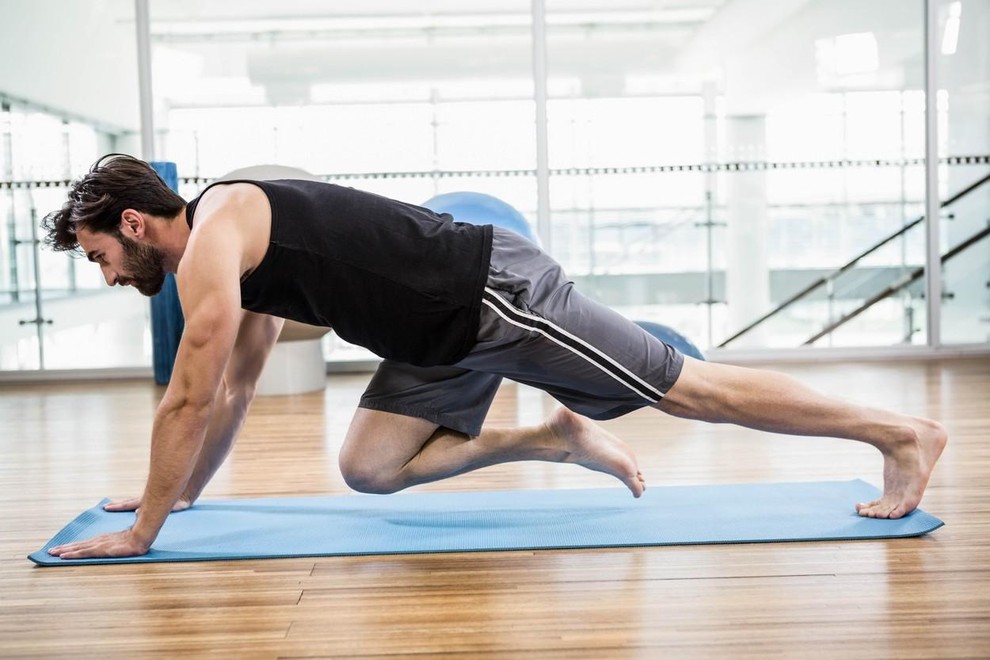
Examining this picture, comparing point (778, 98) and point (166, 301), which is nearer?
point (166, 301)

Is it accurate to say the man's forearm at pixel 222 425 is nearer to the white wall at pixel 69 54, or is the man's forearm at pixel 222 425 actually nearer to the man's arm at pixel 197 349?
the man's arm at pixel 197 349

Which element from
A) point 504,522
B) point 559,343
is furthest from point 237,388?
point 559,343

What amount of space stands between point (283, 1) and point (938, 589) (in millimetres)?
4188

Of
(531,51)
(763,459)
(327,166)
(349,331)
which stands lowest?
(763,459)

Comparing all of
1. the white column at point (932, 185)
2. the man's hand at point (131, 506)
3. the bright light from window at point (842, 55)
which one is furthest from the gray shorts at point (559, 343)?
the white column at point (932, 185)

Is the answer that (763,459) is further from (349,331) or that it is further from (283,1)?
(283,1)

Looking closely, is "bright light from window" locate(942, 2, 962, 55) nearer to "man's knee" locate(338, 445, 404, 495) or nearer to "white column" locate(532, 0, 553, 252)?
"white column" locate(532, 0, 553, 252)

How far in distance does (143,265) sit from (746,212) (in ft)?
12.2

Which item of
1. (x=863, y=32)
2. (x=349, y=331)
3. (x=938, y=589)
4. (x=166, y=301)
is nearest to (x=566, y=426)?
(x=349, y=331)

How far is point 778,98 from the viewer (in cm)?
484

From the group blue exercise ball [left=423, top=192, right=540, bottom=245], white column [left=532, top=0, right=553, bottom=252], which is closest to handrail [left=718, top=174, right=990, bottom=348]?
white column [left=532, top=0, right=553, bottom=252]

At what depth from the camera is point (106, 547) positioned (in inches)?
70.6

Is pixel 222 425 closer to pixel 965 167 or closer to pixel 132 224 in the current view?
pixel 132 224

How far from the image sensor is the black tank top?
5.37 ft
